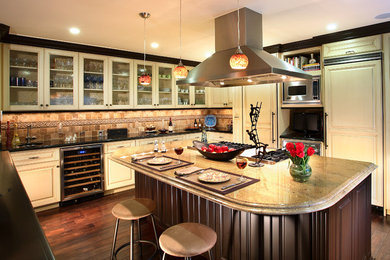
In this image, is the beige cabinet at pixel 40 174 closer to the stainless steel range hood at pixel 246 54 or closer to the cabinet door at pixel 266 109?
the stainless steel range hood at pixel 246 54

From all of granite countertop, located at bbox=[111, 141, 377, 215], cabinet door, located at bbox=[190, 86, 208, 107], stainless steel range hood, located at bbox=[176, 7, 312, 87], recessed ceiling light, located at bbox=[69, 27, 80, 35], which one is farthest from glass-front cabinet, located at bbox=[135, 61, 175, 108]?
granite countertop, located at bbox=[111, 141, 377, 215]

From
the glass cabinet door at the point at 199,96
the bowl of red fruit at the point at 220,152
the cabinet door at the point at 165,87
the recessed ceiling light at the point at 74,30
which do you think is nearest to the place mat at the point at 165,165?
the bowl of red fruit at the point at 220,152

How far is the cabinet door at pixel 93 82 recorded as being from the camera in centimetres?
403

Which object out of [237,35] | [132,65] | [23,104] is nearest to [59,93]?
[23,104]

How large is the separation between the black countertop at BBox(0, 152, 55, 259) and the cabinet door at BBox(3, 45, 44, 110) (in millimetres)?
2958

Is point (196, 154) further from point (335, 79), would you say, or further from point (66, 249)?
point (335, 79)

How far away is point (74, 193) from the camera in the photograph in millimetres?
3682

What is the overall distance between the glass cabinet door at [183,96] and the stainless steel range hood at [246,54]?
247 centimetres

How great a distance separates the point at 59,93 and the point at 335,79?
4.29 m

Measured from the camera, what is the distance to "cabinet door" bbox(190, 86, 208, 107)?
5.59m

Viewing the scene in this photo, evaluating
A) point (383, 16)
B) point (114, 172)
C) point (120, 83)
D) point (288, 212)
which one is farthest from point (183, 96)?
point (288, 212)

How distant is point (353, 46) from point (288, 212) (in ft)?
10.5

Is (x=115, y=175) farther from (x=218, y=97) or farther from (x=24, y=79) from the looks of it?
(x=218, y=97)

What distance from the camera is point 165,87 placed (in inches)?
202
